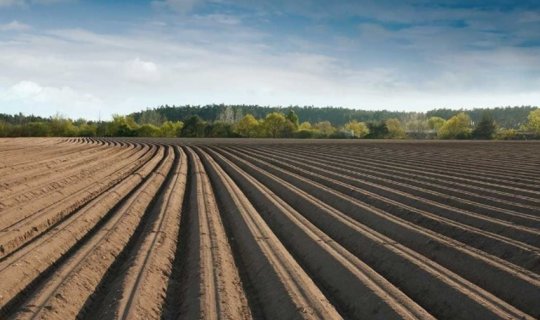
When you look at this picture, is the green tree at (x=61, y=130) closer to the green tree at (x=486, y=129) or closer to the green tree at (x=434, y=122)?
the green tree at (x=486, y=129)

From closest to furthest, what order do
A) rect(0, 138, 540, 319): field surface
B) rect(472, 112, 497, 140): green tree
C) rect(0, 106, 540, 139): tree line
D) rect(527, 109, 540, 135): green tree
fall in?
1. rect(0, 138, 540, 319): field surface
2. rect(472, 112, 497, 140): green tree
3. rect(0, 106, 540, 139): tree line
4. rect(527, 109, 540, 135): green tree

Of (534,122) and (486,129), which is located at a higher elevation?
(534,122)

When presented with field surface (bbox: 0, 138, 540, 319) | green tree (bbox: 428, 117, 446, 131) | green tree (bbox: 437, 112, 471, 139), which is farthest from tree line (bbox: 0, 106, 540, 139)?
field surface (bbox: 0, 138, 540, 319)

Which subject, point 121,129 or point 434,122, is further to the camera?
point 434,122

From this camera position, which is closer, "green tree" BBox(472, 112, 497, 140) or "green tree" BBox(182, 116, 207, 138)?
"green tree" BBox(472, 112, 497, 140)

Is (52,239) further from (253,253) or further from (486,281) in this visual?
(486,281)

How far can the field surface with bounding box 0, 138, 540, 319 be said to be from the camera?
16.0ft

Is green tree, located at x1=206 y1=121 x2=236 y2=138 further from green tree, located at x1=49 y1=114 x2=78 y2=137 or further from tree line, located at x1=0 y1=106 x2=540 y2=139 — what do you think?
green tree, located at x1=49 y1=114 x2=78 y2=137

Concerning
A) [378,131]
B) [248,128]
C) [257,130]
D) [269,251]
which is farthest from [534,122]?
[269,251]

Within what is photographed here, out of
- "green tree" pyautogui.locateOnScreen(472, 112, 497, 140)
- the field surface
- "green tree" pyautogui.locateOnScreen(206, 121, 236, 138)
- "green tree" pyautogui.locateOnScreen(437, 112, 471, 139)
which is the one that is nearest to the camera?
the field surface

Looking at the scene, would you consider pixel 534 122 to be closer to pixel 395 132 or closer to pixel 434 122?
pixel 395 132

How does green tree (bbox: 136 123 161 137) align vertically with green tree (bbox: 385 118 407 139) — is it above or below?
above

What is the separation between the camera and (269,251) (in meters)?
6.65

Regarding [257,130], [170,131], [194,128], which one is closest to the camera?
[194,128]
